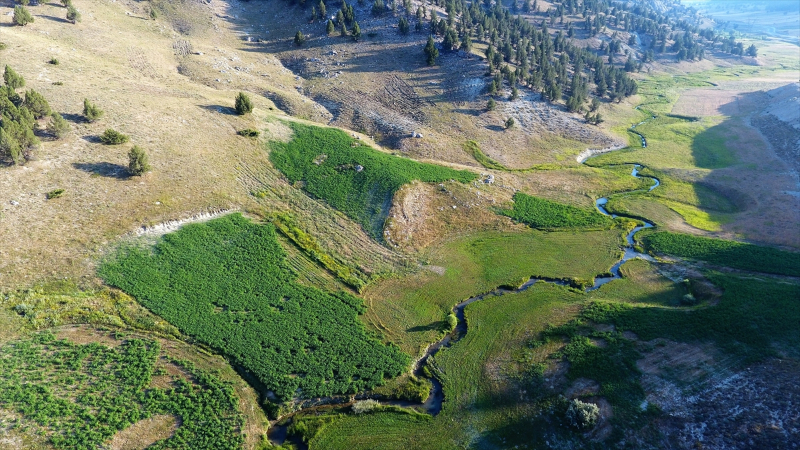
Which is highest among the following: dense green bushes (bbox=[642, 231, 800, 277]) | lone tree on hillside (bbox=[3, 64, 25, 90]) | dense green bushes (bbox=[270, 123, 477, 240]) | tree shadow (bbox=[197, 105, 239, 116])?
lone tree on hillside (bbox=[3, 64, 25, 90])

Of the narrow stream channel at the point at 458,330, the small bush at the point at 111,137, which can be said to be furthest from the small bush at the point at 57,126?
the narrow stream channel at the point at 458,330

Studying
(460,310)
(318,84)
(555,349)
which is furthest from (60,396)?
(318,84)

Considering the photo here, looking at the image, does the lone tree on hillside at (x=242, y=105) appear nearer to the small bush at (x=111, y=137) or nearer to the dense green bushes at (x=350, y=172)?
the dense green bushes at (x=350, y=172)

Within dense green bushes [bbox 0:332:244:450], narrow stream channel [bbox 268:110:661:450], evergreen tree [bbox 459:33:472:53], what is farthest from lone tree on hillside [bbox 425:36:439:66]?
dense green bushes [bbox 0:332:244:450]

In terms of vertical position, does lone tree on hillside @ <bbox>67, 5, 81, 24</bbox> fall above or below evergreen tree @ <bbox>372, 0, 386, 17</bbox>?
below

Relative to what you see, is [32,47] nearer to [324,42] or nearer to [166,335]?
[324,42]

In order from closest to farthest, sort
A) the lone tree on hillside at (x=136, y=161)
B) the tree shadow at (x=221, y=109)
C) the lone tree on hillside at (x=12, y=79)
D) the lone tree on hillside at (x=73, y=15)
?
the lone tree on hillside at (x=136, y=161), the lone tree on hillside at (x=12, y=79), the tree shadow at (x=221, y=109), the lone tree on hillside at (x=73, y=15)

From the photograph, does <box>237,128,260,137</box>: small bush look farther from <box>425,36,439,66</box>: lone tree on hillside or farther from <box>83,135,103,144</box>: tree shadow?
<box>425,36,439,66</box>: lone tree on hillside
